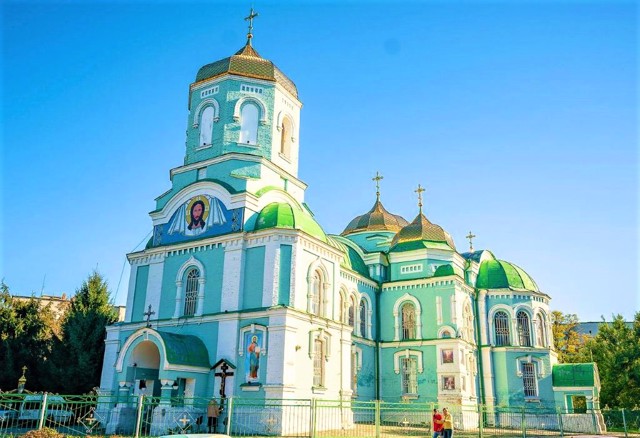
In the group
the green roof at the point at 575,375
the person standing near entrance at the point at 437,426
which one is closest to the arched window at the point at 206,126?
the person standing near entrance at the point at 437,426

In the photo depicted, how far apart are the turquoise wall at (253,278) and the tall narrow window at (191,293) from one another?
2.32 m

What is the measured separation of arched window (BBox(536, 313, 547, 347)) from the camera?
1217 inches

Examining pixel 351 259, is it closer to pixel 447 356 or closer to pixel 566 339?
pixel 447 356

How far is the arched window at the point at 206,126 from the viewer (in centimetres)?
2475

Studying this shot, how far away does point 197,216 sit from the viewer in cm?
2309

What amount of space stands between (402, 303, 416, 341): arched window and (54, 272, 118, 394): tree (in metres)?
14.9

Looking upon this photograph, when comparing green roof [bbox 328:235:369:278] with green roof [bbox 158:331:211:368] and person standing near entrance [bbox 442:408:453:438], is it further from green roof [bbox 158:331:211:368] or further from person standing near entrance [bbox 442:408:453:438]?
person standing near entrance [bbox 442:408:453:438]

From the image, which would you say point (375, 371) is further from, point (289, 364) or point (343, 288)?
point (289, 364)

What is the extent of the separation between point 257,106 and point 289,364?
36.9 ft

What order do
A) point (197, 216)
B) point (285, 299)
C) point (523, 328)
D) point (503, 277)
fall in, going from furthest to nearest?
1. point (503, 277)
2. point (523, 328)
3. point (197, 216)
4. point (285, 299)

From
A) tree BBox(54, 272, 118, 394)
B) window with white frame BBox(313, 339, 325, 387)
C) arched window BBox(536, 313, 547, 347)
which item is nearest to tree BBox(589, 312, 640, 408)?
arched window BBox(536, 313, 547, 347)

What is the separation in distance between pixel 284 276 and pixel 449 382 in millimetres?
11388

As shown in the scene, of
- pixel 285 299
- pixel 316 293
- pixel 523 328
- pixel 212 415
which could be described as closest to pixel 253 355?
pixel 285 299

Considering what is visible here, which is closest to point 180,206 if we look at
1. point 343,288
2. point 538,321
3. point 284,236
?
point 284,236
